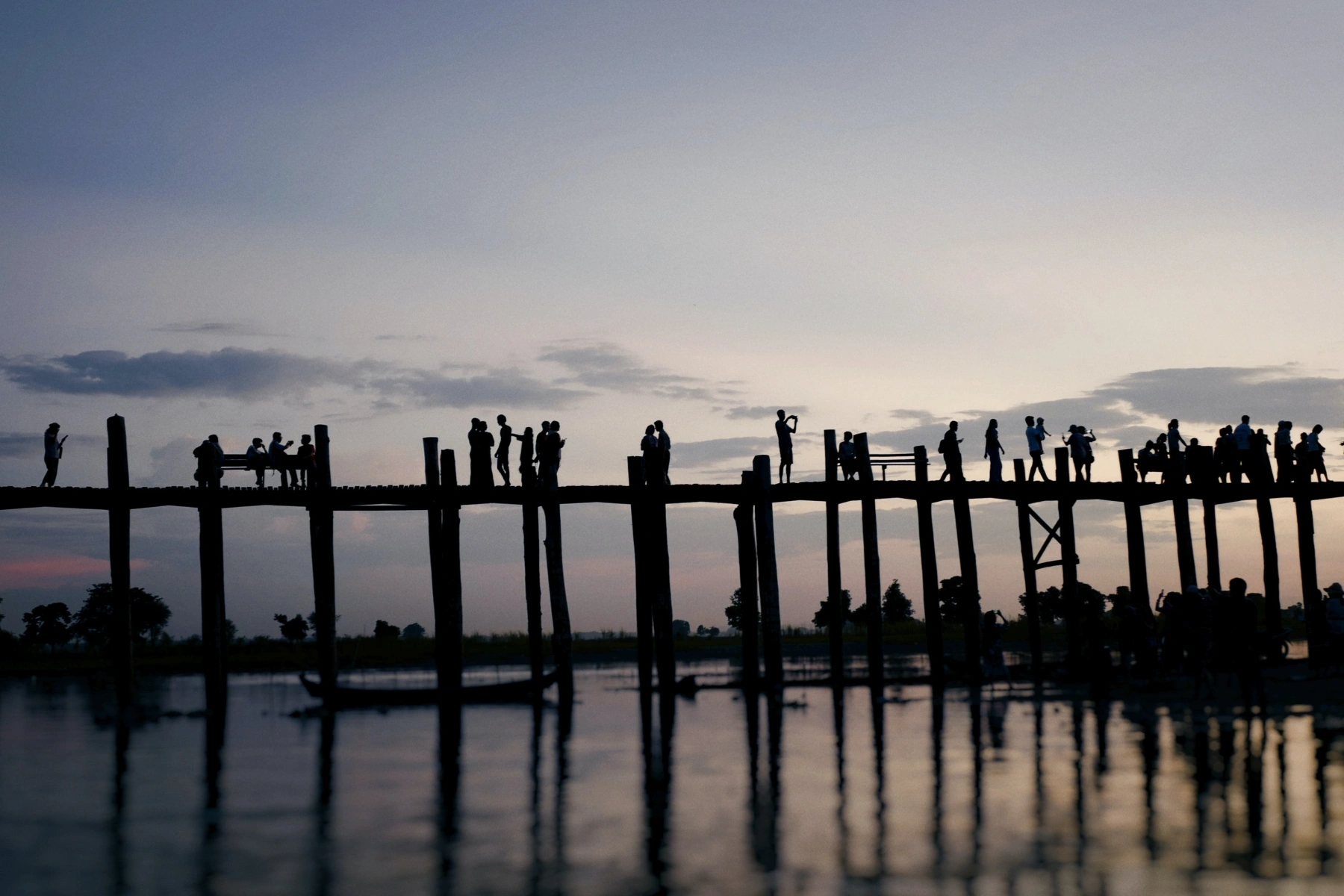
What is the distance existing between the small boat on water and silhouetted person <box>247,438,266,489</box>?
398 cm

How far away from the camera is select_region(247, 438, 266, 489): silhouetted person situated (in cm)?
2591

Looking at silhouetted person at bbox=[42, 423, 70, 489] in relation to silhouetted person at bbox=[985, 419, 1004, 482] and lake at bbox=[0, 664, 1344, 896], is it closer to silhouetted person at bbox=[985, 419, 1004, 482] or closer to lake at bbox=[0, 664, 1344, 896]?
lake at bbox=[0, 664, 1344, 896]

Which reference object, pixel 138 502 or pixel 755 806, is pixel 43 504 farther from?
pixel 755 806

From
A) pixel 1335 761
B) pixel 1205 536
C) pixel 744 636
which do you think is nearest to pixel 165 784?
pixel 744 636

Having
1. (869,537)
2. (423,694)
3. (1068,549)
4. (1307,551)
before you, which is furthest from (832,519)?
(1307,551)

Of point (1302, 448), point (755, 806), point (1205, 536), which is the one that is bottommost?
point (755, 806)

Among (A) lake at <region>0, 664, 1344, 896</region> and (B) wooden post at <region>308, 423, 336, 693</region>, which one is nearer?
(A) lake at <region>0, 664, 1344, 896</region>

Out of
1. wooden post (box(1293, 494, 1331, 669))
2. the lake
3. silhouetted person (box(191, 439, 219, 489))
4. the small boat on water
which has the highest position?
silhouetted person (box(191, 439, 219, 489))

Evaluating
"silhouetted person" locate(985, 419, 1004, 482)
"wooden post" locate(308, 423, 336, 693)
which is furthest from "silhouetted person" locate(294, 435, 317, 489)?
"silhouetted person" locate(985, 419, 1004, 482)

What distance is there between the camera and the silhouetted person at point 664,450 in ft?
87.2

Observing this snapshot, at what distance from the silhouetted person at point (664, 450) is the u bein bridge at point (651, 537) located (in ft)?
0.90

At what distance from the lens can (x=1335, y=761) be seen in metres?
15.0

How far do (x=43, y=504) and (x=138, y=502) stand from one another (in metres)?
1.66

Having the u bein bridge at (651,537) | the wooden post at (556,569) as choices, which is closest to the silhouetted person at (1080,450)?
the u bein bridge at (651,537)
